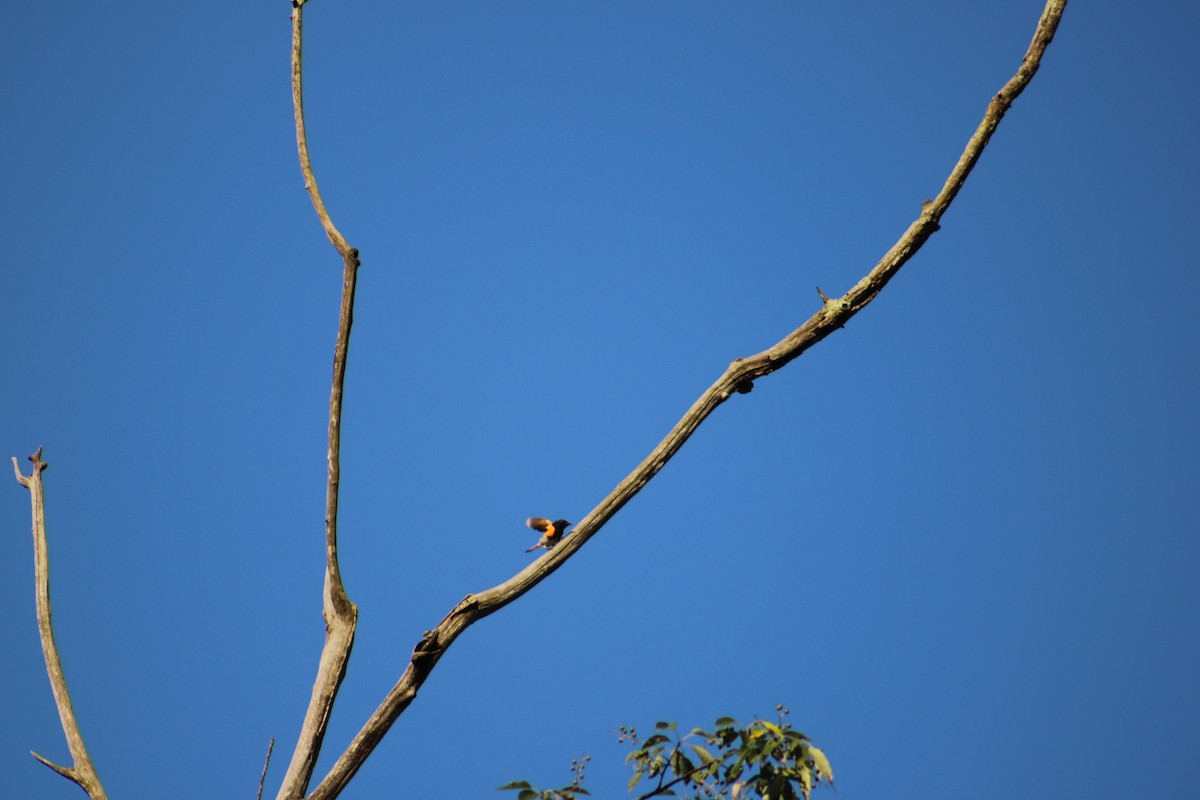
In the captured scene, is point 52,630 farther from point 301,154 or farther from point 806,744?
point 806,744

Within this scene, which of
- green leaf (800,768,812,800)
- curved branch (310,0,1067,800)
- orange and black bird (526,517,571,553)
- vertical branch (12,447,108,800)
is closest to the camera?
curved branch (310,0,1067,800)

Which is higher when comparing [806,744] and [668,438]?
[668,438]

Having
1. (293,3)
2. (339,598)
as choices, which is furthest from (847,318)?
(293,3)

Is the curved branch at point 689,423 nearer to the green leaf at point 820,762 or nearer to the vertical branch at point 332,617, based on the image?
the vertical branch at point 332,617

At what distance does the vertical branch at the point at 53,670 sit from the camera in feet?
8.39

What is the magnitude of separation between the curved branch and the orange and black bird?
1.32 metres

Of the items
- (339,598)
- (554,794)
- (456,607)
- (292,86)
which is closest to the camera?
(456,607)

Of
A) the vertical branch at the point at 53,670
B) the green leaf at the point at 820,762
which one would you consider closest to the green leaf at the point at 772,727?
the green leaf at the point at 820,762

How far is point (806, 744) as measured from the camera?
10.2ft

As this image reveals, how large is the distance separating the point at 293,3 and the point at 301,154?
0.48 meters

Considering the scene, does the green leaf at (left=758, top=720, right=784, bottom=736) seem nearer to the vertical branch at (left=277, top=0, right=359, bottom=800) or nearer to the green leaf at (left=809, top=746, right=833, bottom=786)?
the green leaf at (left=809, top=746, right=833, bottom=786)

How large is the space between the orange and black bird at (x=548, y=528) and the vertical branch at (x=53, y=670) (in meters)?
1.54

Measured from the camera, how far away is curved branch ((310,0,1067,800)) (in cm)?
219

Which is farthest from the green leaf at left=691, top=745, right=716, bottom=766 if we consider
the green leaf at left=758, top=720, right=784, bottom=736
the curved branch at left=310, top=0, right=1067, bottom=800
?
the curved branch at left=310, top=0, right=1067, bottom=800
